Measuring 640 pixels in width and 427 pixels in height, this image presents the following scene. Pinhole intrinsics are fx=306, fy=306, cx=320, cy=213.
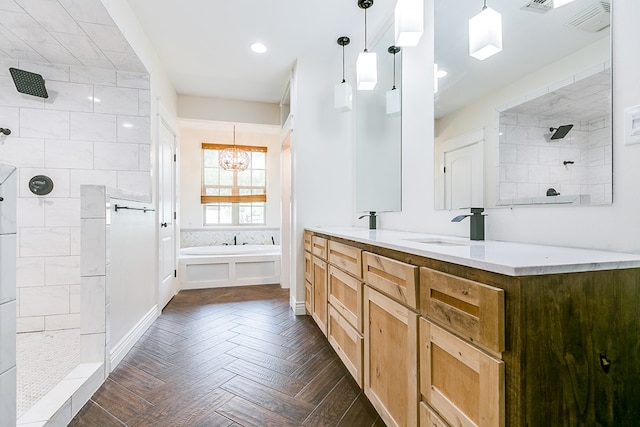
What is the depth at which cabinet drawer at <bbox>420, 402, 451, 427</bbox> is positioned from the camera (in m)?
1.01

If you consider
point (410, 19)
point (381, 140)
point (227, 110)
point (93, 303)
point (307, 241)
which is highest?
point (227, 110)

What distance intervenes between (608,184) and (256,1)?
8.11 feet

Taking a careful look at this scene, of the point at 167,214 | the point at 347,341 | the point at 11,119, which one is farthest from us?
the point at 167,214

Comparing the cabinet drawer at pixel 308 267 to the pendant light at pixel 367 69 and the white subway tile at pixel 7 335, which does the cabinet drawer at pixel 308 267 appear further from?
the white subway tile at pixel 7 335

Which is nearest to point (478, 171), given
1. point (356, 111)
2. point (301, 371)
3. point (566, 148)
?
point (566, 148)

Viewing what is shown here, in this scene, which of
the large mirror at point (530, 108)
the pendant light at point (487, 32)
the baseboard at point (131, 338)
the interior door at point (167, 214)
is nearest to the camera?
the large mirror at point (530, 108)

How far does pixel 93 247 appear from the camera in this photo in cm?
196

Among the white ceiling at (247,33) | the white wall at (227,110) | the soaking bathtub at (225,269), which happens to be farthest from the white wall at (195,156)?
the white ceiling at (247,33)

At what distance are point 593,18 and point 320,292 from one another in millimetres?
2188

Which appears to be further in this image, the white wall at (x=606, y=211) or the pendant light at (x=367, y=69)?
the pendant light at (x=367, y=69)

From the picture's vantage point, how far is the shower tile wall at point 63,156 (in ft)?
8.78

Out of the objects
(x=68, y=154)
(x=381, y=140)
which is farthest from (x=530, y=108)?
(x=68, y=154)

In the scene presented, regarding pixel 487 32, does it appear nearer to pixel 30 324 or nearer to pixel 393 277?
pixel 393 277

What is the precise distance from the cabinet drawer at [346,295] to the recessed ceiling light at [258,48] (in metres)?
2.22
